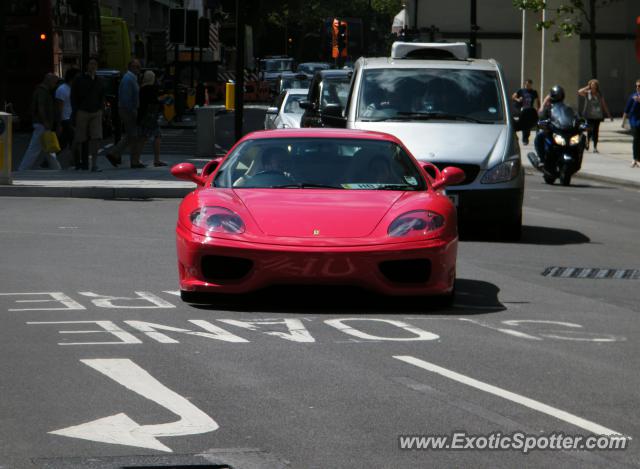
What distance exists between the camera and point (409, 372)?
7980 mm

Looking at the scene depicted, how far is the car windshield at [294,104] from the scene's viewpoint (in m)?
28.8

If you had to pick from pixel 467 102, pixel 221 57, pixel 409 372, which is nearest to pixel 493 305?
pixel 409 372

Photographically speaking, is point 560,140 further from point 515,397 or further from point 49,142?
point 515,397

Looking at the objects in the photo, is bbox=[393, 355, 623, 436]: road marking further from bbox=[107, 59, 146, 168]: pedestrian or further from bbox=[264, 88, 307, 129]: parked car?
bbox=[264, 88, 307, 129]: parked car

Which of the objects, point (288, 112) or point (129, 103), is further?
point (288, 112)

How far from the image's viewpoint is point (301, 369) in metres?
8.05

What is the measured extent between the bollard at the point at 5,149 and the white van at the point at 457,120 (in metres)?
5.93

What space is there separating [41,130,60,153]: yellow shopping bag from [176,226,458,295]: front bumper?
1475 centimetres

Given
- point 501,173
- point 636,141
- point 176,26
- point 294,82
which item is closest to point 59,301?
point 501,173

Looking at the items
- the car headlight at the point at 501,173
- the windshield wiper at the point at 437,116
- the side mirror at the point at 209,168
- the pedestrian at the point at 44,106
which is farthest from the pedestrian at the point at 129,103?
the side mirror at the point at 209,168

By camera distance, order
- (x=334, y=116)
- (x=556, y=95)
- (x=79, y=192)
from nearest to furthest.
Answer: (x=334, y=116) < (x=79, y=192) < (x=556, y=95)

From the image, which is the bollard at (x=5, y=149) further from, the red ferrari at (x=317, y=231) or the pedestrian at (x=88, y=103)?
the red ferrari at (x=317, y=231)

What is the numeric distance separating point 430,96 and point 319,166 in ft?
20.8

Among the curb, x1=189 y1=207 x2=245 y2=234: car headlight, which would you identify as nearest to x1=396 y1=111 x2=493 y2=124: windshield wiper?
the curb
